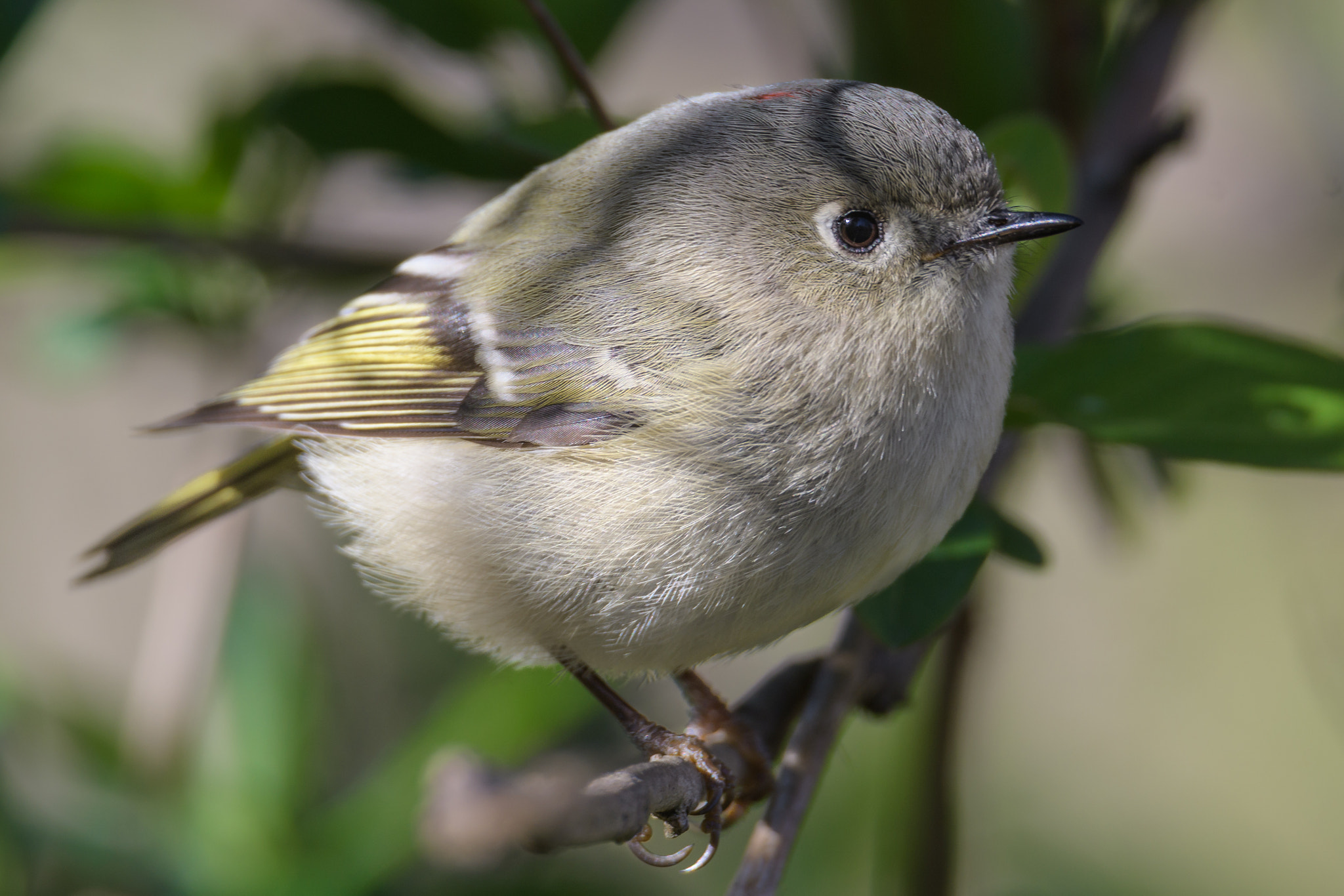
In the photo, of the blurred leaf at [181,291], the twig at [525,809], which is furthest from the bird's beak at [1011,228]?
the blurred leaf at [181,291]

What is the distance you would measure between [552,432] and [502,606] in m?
0.22

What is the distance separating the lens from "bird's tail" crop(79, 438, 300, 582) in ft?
6.08

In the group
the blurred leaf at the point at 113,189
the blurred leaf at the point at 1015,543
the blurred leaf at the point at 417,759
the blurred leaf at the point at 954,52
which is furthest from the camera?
the blurred leaf at the point at 113,189

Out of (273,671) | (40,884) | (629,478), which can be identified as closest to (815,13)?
(273,671)

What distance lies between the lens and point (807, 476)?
4.12 ft

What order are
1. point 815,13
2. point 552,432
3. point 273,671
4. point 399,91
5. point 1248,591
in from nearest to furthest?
point 552,432, point 399,91, point 273,671, point 1248,591, point 815,13

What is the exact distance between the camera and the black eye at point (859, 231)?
137 centimetres

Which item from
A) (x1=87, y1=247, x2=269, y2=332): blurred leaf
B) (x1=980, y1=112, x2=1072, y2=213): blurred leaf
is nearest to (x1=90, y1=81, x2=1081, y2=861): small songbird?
(x1=980, y1=112, x2=1072, y2=213): blurred leaf

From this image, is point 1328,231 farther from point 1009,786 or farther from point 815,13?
point 815,13

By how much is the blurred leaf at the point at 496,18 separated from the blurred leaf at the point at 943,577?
1.02 meters

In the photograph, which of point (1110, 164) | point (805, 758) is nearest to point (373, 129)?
point (1110, 164)

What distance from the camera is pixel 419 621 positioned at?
2746 millimetres

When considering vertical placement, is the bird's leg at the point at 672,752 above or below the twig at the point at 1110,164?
below

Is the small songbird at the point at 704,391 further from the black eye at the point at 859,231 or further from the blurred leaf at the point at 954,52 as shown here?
the blurred leaf at the point at 954,52
